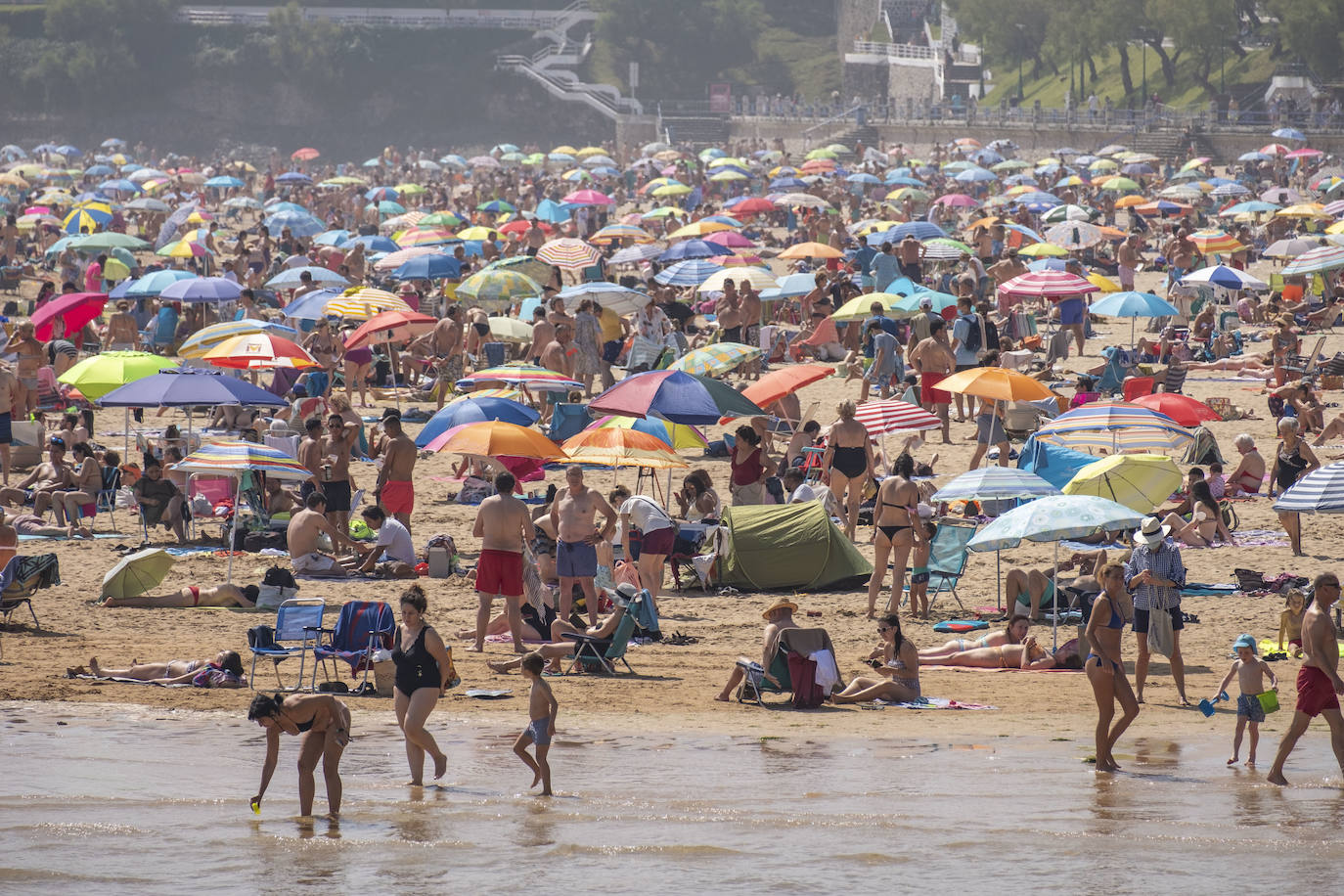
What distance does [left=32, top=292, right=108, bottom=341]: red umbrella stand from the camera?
18.1 metres

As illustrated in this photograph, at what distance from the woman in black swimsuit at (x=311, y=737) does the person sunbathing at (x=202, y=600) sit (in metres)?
3.87

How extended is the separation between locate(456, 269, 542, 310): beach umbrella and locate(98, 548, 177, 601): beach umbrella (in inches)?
407

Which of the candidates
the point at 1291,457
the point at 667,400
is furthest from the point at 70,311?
the point at 1291,457

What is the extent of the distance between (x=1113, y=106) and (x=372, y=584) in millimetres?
51679

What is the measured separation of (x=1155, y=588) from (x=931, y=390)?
24.4 feet

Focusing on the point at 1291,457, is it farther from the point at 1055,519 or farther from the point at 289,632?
the point at 289,632

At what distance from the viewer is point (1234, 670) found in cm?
871

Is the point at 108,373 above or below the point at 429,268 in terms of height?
below

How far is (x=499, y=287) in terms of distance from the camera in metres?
21.8

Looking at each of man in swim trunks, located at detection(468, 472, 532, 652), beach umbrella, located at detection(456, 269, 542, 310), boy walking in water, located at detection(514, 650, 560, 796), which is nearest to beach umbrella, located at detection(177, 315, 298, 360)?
beach umbrella, located at detection(456, 269, 542, 310)

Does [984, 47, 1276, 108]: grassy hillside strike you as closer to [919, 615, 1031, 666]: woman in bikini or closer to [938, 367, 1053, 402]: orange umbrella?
[938, 367, 1053, 402]: orange umbrella

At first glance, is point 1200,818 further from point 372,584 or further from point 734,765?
point 372,584

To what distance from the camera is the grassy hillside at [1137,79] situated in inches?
2275

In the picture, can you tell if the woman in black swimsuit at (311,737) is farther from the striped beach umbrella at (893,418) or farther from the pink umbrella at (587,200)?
the pink umbrella at (587,200)
